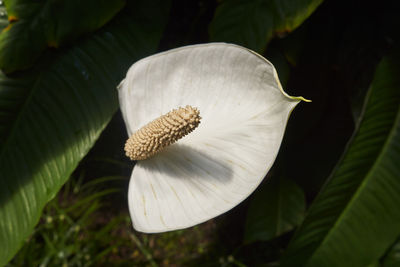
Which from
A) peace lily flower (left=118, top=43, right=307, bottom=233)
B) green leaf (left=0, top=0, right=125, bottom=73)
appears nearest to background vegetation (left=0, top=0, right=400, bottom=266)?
green leaf (left=0, top=0, right=125, bottom=73)

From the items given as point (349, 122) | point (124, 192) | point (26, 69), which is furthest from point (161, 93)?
point (349, 122)

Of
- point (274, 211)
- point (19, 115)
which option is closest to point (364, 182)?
point (274, 211)

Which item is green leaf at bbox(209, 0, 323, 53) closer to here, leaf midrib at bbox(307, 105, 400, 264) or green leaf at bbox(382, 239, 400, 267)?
leaf midrib at bbox(307, 105, 400, 264)

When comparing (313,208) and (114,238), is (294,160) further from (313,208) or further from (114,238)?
Answer: (114,238)

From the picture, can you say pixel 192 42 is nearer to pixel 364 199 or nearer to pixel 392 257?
pixel 364 199

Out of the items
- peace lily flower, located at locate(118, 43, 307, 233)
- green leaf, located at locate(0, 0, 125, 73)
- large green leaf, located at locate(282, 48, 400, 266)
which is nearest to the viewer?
peace lily flower, located at locate(118, 43, 307, 233)

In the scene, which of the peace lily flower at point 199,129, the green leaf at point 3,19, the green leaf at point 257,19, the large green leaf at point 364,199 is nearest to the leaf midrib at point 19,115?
the green leaf at point 3,19
